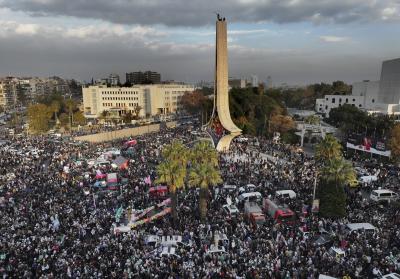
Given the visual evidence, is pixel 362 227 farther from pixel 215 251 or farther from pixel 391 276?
pixel 215 251

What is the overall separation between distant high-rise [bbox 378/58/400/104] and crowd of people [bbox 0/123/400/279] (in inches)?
1447

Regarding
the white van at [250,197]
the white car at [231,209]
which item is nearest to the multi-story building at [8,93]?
the white van at [250,197]

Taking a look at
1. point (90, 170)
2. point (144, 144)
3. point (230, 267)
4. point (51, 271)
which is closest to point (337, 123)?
point (144, 144)

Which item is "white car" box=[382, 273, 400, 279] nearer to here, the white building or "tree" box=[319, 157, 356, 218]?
"tree" box=[319, 157, 356, 218]

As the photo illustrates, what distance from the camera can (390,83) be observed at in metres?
62.8

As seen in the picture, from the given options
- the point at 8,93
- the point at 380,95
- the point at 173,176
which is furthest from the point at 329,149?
the point at 8,93

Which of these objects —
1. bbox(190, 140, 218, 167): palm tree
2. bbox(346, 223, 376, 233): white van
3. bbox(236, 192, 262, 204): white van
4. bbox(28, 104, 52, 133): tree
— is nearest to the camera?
bbox(346, 223, 376, 233): white van

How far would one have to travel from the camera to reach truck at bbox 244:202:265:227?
21.9m

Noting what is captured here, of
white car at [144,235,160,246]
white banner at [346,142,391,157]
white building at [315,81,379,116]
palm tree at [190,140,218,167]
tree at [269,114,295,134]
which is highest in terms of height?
white building at [315,81,379,116]

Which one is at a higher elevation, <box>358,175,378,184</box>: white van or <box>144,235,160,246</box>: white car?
<box>358,175,378,184</box>: white van

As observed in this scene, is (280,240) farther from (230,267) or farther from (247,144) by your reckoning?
(247,144)

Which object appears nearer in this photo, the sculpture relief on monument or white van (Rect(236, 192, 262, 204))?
white van (Rect(236, 192, 262, 204))

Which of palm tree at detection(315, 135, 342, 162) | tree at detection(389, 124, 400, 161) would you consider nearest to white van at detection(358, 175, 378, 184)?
palm tree at detection(315, 135, 342, 162)

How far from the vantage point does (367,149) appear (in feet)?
126
